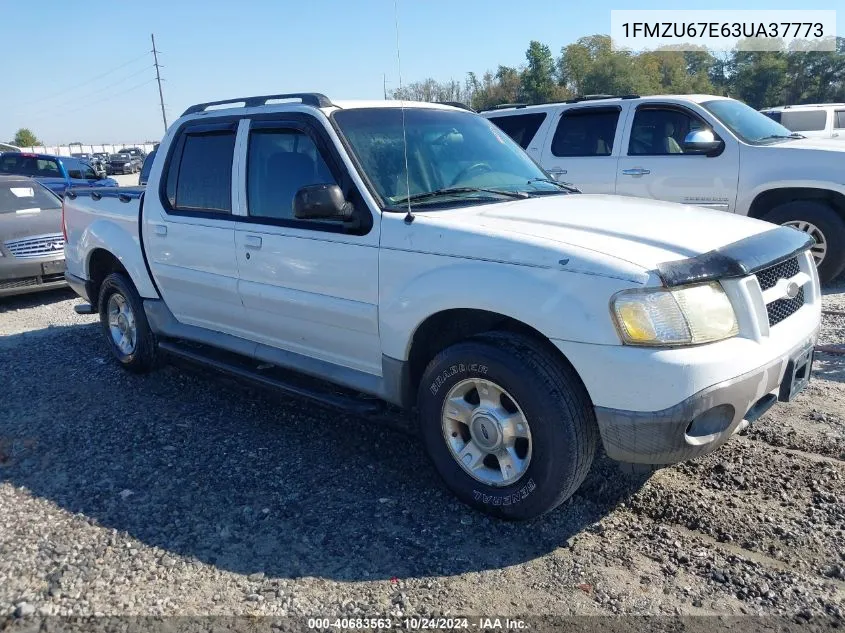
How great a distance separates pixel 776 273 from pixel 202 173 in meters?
3.55

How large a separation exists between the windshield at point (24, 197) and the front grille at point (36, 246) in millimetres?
877

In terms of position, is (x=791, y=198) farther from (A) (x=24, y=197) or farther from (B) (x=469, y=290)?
(A) (x=24, y=197)

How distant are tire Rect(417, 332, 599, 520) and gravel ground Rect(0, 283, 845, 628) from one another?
0.18 m

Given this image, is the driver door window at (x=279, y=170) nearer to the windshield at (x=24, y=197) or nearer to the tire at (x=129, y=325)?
the tire at (x=129, y=325)

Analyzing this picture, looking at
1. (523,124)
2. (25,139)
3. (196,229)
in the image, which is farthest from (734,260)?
(25,139)

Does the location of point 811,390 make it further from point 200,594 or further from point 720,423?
point 200,594

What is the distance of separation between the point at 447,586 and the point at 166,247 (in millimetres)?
3257

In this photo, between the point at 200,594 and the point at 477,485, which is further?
the point at 477,485

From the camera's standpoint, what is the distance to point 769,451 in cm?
391

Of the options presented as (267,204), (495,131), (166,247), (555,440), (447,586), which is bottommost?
(447,586)

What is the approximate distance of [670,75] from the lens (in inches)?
2211

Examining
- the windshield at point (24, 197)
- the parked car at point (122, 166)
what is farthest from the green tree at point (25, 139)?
the windshield at point (24, 197)

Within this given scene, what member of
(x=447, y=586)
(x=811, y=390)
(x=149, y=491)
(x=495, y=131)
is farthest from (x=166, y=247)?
(x=811, y=390)

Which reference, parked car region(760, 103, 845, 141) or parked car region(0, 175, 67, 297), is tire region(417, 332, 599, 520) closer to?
parked car region(0, 175, 67, 297)
